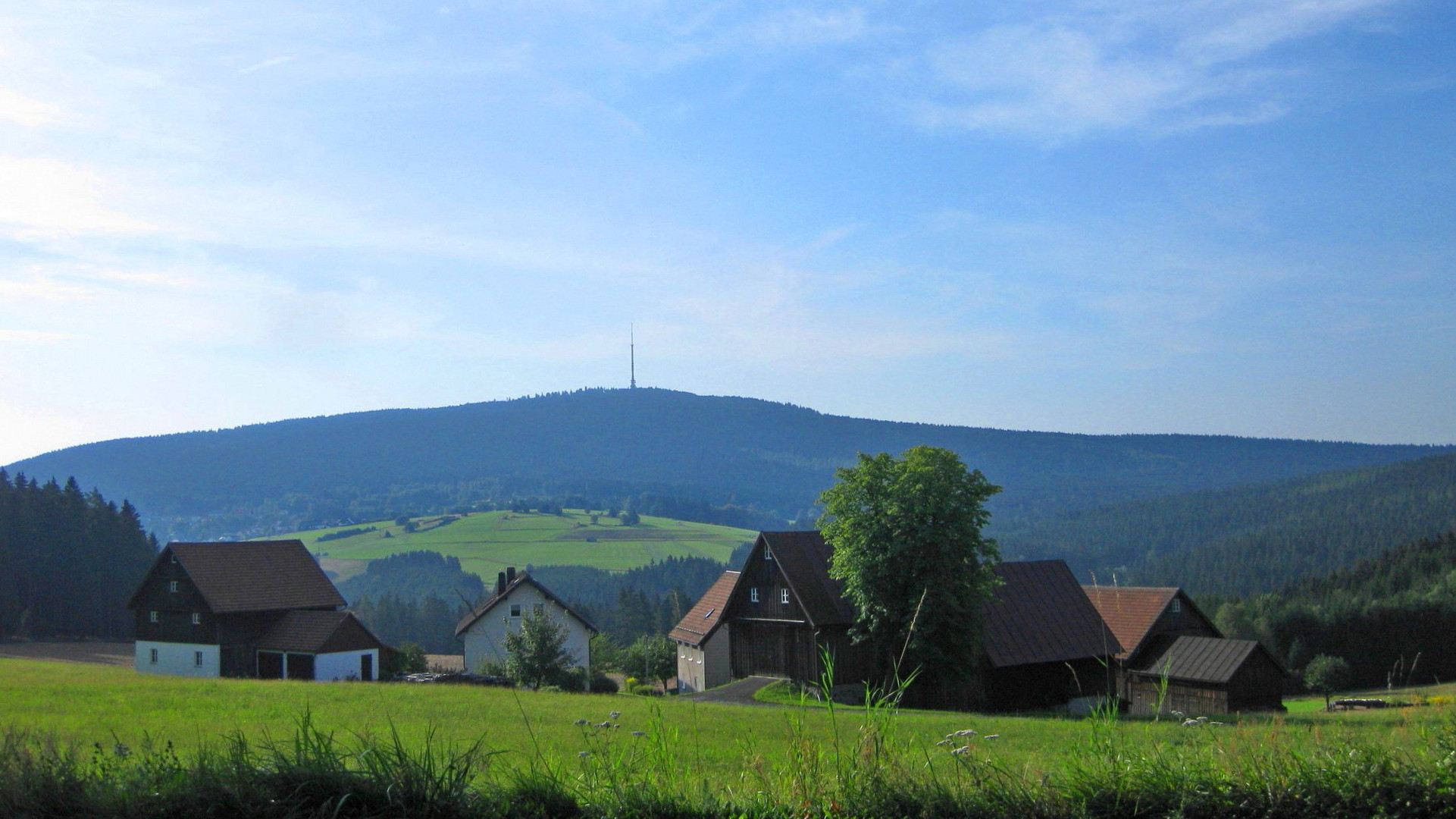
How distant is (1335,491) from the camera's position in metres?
166

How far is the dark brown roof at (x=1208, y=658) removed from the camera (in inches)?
1542

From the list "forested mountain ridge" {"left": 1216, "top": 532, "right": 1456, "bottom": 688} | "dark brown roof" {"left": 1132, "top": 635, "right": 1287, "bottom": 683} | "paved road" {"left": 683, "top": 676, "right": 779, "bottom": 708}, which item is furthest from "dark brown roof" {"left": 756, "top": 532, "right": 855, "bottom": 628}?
"forested mountain ridge" {"left": 1216, "top": 532, "right": 1456, "bottom": 688}

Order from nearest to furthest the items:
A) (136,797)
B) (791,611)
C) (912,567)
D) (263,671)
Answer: (136,797), (912,567), (791,611), (263,671)

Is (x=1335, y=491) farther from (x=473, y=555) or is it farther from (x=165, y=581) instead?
(x=165, y=581)

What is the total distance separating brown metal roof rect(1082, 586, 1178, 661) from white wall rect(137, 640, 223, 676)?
4013 centimetres

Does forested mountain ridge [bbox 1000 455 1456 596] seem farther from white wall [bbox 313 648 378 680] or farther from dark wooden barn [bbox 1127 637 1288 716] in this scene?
white wall [bbox 313 648 378 680]

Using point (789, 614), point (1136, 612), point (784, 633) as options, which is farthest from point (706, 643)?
point (1136, 612)

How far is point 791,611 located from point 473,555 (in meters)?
98.2

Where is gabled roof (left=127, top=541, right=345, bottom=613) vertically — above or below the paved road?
above

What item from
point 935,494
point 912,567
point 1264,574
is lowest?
point 1264,574

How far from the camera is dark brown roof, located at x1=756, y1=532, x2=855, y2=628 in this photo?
42.1 metres

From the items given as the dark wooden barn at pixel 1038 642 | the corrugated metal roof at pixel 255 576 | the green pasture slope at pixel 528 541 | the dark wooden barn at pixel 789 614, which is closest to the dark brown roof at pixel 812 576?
the dark wooden barn at pixel 789 614

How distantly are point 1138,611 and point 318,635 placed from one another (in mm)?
37089

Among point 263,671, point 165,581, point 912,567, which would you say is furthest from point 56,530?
point 912,567
